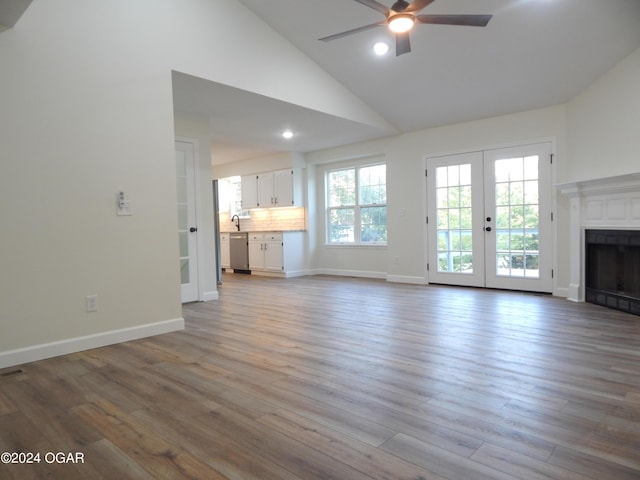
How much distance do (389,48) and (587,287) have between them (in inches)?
142

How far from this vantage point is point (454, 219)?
6.14 metres

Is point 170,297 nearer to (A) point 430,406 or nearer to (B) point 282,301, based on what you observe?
(B) point 282,301

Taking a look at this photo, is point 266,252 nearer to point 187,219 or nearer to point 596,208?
point 187,219

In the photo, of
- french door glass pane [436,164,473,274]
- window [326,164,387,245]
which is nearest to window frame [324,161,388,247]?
window [326,164,387,245]

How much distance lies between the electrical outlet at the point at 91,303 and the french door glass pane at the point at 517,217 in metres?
4.96

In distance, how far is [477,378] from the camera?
246cm

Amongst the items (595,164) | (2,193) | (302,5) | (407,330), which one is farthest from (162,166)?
(595,164)

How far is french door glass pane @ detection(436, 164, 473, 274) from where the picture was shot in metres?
6.01

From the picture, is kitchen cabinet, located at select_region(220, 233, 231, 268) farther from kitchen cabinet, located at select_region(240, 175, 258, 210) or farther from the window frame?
the window frame

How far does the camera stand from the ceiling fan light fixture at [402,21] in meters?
3.09

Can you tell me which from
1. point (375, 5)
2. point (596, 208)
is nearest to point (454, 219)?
point (596, 208)

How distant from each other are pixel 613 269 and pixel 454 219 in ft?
7.01

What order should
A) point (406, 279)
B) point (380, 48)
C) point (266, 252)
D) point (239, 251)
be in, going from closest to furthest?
point (380, 48), point (406, 279), point (266, 252), point (239, 251)

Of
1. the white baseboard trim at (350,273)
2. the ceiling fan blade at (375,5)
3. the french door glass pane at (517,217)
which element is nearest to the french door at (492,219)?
the french door glass pane at (517,217)
